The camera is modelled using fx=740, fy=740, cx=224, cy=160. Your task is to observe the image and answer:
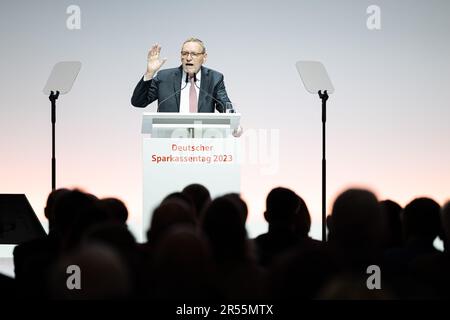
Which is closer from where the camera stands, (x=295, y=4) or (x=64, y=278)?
(x=64, y=278)

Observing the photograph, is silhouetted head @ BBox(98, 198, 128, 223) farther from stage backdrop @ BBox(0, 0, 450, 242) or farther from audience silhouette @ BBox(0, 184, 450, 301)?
stage backdrop @ BBox(0, 0, 450, 242)

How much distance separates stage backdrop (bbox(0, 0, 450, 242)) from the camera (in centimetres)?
758

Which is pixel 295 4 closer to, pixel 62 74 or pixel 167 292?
pixel 62 74

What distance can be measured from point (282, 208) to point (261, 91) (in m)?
5.09

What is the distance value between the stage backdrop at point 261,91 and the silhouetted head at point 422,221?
16.2 feet

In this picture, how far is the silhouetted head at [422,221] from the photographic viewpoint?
2.67 metres

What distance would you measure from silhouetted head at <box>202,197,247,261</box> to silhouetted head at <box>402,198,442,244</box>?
86 cm

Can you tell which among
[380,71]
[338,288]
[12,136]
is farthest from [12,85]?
[338,288]

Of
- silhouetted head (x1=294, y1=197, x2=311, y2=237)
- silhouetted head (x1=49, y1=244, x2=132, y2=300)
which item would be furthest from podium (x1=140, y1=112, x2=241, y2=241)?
silhouetted head (x1=49, y1=244, x2=132, y2=300)

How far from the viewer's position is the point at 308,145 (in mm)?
8070

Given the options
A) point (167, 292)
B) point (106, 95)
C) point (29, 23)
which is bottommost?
point (167, 292)

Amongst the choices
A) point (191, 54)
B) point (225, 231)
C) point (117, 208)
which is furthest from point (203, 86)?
point (225, 231)

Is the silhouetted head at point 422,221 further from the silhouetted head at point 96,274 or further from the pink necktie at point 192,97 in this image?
the pink necktie at point 192,97

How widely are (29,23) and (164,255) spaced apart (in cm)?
649
